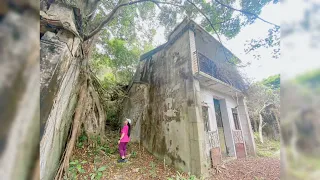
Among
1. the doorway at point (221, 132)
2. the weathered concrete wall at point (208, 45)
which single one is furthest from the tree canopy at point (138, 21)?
the doorway at point (221, 132)

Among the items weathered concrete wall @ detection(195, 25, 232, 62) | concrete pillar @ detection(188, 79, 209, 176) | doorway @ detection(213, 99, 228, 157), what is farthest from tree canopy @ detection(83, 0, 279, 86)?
doorway @ detection(213, 99, 228, 157)

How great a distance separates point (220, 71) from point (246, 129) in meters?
3.83

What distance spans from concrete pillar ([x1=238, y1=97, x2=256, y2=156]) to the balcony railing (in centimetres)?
123

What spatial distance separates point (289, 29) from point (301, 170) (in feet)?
1.19

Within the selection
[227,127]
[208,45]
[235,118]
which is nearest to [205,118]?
[227,127]

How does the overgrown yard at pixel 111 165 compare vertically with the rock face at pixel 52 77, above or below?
below

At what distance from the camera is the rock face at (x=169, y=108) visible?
5105mm

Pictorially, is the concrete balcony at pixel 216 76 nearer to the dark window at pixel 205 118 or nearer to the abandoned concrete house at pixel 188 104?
the abandoned concrete house at pixel 188 104

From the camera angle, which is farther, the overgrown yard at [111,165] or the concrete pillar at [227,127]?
the concrete pillar at [227,127]

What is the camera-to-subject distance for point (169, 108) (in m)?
6.17

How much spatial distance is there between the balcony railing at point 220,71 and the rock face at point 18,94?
7002 millimetres

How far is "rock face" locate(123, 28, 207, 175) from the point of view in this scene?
5105mm

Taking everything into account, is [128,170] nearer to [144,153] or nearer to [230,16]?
[144,153]

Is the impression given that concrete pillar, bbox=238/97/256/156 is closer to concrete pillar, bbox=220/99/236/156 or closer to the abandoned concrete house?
the abandoned concrete house
